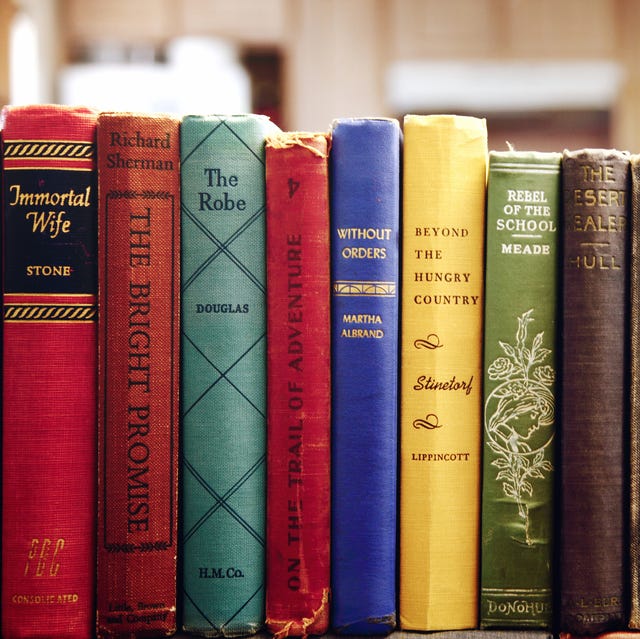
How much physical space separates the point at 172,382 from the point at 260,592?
0.59 feet

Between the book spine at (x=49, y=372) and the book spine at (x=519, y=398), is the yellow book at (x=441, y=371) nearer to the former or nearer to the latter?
the book spine at (x=519, y=398)

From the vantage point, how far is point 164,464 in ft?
1.72

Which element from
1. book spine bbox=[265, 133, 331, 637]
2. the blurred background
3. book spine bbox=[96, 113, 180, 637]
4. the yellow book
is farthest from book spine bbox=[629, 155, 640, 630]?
the blurred background

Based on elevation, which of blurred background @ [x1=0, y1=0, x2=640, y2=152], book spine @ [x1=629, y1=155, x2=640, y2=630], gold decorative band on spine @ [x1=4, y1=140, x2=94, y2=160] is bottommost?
book spine @ [x1=629, y1=155, x2=640, y2=630]

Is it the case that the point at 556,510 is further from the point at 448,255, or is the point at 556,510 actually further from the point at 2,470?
the point at 2,470

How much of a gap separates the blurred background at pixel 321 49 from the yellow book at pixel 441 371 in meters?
2.06

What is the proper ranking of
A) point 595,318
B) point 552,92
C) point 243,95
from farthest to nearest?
point 552,92 → point 243,95 → point 595,318

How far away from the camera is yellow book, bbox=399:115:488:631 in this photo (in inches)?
21.2

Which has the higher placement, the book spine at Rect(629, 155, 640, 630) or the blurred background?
Answer: the blurred background

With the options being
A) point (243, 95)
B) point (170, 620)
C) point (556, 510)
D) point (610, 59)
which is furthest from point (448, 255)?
point (610, 59)

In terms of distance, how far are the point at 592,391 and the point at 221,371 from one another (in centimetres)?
29

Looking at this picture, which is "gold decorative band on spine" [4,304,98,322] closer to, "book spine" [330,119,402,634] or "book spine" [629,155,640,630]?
"book spine" [330,119,402,634]

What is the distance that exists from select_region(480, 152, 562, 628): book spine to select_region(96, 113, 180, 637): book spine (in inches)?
9.8

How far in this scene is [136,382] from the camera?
52 centimetres
